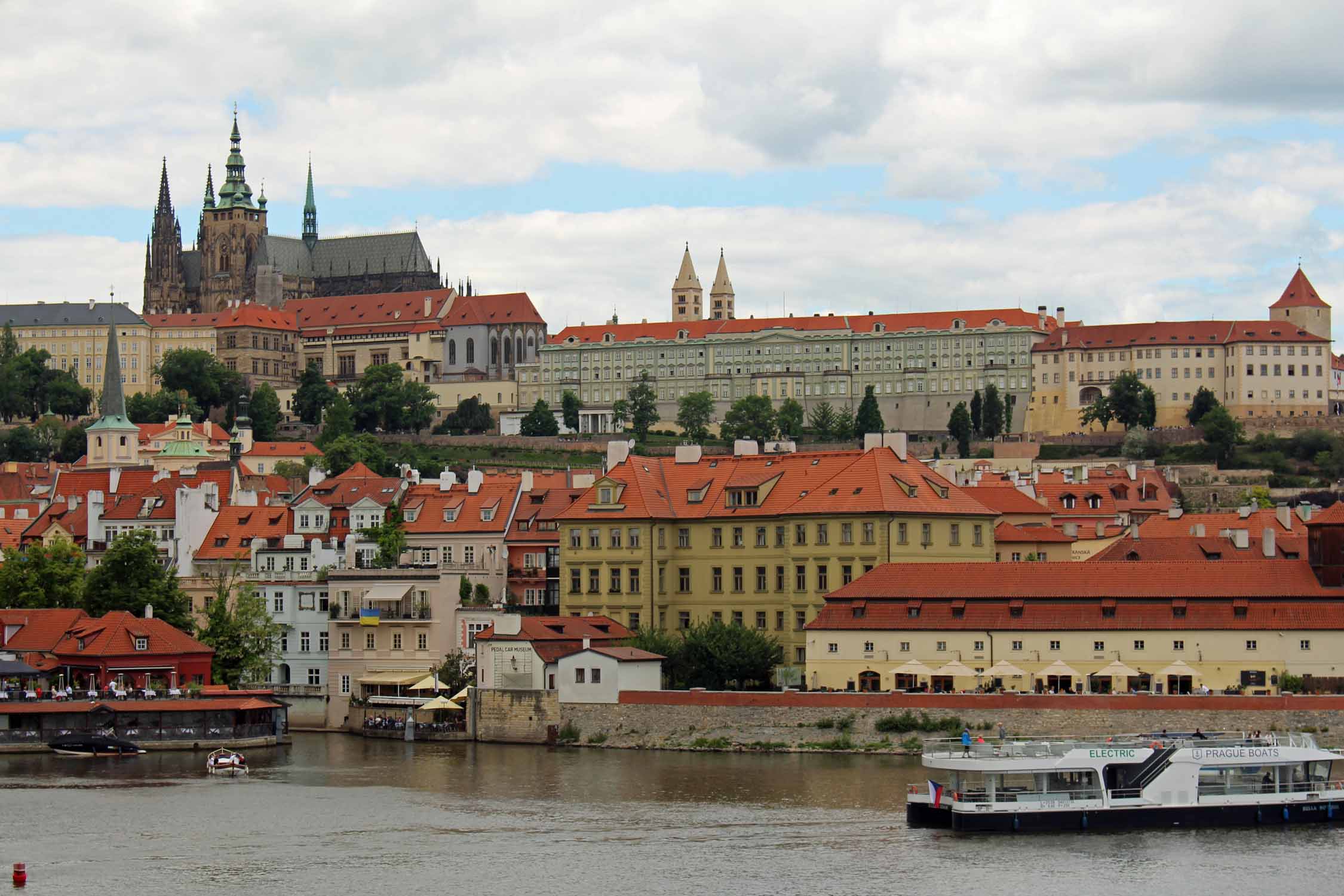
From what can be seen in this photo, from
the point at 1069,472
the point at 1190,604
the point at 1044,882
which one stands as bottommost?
the point at 1044,882

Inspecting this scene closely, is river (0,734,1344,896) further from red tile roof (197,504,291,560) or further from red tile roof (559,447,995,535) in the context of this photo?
red tile roof (197,504,291,560)

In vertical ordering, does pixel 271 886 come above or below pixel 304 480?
below

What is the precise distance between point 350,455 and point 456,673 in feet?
315

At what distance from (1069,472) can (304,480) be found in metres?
43.4

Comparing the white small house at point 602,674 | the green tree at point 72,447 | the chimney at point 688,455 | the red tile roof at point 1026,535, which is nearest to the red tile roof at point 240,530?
the chimney at point 688,455

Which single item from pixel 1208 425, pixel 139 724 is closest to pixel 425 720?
pixel 139 724

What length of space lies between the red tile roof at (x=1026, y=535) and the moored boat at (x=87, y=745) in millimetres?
30981

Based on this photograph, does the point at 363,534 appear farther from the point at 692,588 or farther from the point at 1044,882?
the point at 1044,882

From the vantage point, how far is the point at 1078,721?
217 feet

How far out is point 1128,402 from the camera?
648 ft

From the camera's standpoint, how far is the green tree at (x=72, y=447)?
190 metres

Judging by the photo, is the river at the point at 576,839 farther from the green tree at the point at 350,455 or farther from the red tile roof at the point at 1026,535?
the green tree at the point at 350,455

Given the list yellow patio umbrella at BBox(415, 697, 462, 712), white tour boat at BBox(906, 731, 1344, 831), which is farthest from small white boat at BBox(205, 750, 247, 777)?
white tour boat at BBox(906, 731, 1344, 831)

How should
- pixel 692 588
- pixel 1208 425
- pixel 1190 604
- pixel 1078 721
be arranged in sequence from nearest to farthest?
1. pixel 1078 721
2. pixel 1190 604
3. pixel 692 588
4. pixel 1208 425
